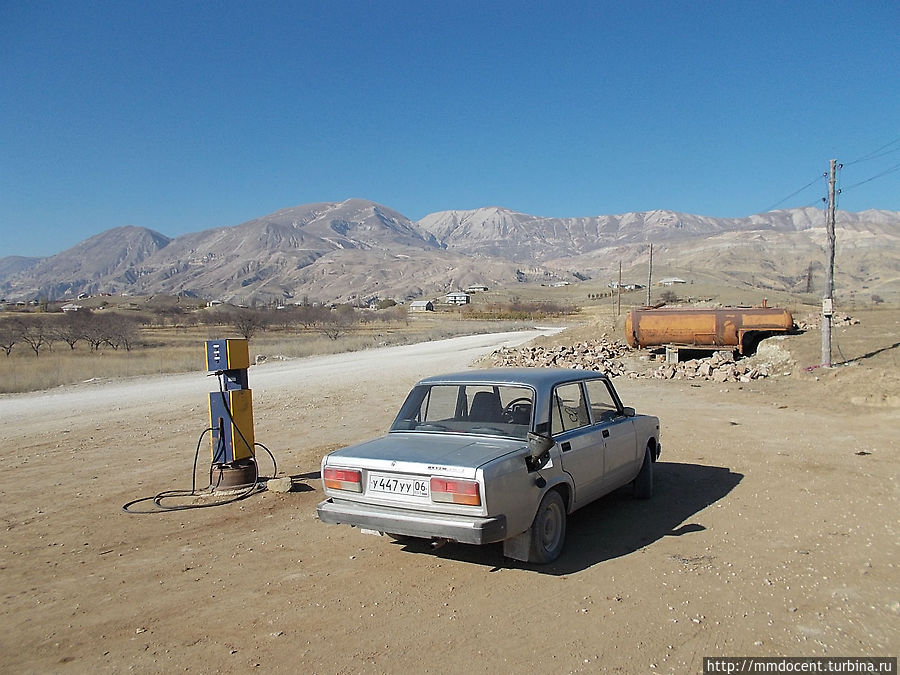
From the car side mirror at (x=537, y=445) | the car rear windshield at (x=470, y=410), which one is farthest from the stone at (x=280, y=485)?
the car side mirror at (x=537, y=445)

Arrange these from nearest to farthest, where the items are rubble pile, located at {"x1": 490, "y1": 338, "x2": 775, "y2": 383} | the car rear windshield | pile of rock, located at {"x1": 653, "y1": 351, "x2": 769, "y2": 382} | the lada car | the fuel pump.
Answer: the lada car → the car rear windshield → the fuel pump → pile of rock, located at {"x1": 653, "y1": 351, "x2": 769, "y2": 382} → rubble pile, located at {"x1": 490, "y1": 338, "x2": 775, "y2": 383}

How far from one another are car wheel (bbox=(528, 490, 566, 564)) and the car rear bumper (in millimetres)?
474

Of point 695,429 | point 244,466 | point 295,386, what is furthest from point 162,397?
point 695,429

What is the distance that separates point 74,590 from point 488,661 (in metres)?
3.37

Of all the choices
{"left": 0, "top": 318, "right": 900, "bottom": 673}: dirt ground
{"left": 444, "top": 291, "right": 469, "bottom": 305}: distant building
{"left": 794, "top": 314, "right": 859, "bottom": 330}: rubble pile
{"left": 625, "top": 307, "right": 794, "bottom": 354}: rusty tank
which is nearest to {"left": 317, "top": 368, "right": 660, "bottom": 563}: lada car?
{"left": 0, "top": 318, "right": 900, "bottom": 673}: dirt ground

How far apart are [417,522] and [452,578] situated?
23.4 inches

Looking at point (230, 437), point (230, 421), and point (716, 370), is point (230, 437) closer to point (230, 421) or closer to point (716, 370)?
point (230, 421)

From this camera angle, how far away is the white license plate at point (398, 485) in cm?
515

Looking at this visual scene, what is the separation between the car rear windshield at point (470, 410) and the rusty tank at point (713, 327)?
1743 centimetres

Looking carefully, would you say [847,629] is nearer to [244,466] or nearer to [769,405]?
[244,466]

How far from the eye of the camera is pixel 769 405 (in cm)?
1508

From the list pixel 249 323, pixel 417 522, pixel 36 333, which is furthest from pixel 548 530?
pixel 249 323

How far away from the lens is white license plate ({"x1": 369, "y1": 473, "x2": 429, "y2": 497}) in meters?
5.15

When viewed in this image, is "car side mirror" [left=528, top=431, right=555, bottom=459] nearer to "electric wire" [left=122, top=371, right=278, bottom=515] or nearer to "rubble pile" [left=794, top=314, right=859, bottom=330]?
"electric wire" [left=122, top=371, right=278, bottom=515]
